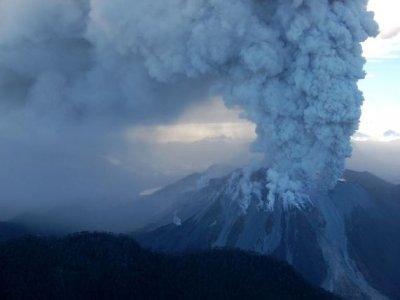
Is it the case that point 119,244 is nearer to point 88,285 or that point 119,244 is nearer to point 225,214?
point 88,285

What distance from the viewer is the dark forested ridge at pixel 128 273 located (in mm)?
57688

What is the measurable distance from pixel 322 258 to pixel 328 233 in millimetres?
5605

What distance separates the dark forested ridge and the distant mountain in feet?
32.4

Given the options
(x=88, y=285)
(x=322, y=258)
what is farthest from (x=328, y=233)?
(x=88, y=285)

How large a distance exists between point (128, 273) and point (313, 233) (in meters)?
27.7

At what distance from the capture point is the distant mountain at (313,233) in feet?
254

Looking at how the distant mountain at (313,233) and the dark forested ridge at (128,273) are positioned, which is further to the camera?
the distant mountain at (313,233)

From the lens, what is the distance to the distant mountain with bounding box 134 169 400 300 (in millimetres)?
77375

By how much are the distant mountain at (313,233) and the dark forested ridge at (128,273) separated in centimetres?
987

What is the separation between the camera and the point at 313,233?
81812 millimetres

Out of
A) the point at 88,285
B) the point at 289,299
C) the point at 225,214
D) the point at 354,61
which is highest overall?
the point at 354,61

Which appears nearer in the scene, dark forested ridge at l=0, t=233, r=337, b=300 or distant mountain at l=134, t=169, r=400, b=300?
dark forested ridge at l=0, t=233, r=337, b=300

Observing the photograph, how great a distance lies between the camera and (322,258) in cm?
7862

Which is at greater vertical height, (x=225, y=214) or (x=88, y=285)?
Answer: (x=225, y=214)
